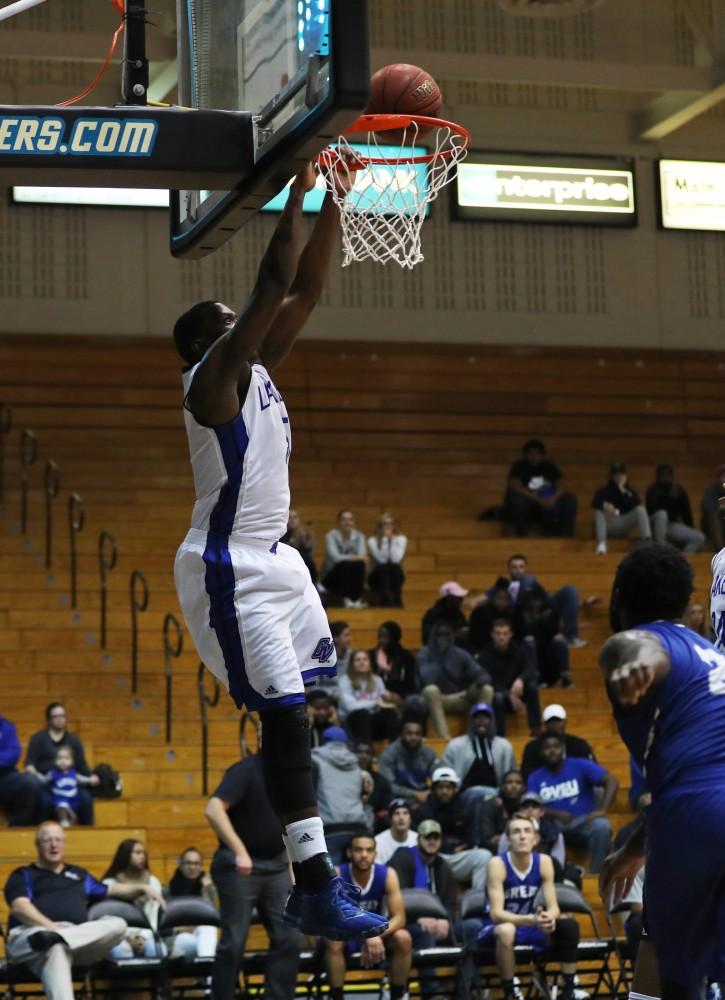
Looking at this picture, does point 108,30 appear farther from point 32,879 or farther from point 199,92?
point 199,92

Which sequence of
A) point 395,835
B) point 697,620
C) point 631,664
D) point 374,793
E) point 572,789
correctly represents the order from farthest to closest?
1. point 697,620
2. point 572,789
3. point 374,793
4. point 395,835
5. point 631,664

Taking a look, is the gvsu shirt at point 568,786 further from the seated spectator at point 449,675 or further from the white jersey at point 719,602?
the white jersey at point 719,602

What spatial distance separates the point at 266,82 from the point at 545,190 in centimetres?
1767

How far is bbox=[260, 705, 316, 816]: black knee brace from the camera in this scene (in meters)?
5.94

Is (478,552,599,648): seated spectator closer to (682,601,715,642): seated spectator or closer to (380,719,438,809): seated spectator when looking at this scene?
(682,601,715,642): seated spectator

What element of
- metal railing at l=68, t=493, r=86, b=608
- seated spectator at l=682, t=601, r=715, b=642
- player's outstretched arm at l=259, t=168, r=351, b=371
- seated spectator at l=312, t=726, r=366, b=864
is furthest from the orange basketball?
metal railing at l=68, t=493, r=86, b=608

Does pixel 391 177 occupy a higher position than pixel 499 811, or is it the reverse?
pixel 391 177

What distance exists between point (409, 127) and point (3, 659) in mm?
12411

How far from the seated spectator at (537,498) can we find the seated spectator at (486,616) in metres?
3.50

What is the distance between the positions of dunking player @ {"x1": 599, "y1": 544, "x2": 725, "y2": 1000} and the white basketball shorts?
A: 1236 millimetres

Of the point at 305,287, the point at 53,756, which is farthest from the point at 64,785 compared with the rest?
the point at 305,287

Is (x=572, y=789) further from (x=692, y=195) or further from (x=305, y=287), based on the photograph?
(x=692, y=195)

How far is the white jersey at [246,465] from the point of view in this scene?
598 centimetres

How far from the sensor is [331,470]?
75.6ft
